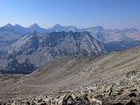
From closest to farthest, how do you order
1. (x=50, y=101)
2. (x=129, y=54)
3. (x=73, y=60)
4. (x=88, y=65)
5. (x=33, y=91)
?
(x=50, y=101)
(x=33, y=91)
(x=129, y=54)
(x=88, y=65)
(x=73, y=60)

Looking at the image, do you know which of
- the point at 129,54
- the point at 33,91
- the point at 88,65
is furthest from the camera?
the point at 88,65

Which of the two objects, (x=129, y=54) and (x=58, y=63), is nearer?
(x=129, y=54)

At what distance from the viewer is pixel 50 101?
91.6 ft

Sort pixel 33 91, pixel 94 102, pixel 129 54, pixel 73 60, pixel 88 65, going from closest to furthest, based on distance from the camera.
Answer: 1. pixel 94 102
2. pixel 33 91
3. pixel 129 54
4. pixel 88 65
5. pixel 73 60

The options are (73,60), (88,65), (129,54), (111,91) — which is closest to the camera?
(111,91)

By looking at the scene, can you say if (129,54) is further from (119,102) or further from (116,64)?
(119,102)

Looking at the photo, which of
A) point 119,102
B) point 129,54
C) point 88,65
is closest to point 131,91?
point 119,102

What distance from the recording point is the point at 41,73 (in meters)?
148

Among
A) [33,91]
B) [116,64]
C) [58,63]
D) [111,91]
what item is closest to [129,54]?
[116,64]

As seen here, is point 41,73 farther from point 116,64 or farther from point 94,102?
point 94,102

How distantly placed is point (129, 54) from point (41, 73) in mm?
49765

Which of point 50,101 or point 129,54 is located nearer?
point 50,101

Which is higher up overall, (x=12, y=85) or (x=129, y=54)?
(x=129, y=54)

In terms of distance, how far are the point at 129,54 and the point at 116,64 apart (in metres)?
8.84
